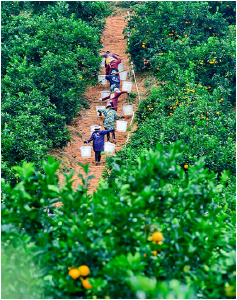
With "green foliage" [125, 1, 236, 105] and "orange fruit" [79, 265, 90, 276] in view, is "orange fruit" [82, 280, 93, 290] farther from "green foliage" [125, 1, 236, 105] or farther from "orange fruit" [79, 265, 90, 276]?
"green foliage" [125, 1, 236, 105]

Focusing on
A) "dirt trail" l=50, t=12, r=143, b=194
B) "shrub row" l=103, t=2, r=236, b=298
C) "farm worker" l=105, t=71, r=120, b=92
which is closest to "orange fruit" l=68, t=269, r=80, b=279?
"shrub row" l=103, t=2, r=236, b=298

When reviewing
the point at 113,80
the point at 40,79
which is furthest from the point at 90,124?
the point at 40,79

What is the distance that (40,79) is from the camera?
10.3 metres

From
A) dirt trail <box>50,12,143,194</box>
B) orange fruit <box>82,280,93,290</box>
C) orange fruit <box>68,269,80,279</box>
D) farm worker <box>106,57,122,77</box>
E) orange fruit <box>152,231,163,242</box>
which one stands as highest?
orange fruit <box>152,231,163,242</box>

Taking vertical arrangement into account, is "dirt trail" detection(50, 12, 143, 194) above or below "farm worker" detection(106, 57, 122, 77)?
below

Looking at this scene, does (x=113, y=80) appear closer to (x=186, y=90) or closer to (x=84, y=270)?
(x=186, y=90)

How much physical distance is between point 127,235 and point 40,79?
8619mm

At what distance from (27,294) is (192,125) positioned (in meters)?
6.21

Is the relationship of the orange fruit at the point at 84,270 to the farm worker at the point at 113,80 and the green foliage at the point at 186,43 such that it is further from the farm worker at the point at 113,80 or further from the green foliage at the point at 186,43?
the farm worker at the point at 113,80

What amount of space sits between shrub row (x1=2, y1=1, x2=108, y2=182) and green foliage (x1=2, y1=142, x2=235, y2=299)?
3.98 m

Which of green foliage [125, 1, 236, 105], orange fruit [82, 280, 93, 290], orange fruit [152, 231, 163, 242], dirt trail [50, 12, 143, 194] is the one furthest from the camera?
green foliage [125, 1, 236, 105]

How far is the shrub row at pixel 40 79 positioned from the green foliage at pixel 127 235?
13.1ft

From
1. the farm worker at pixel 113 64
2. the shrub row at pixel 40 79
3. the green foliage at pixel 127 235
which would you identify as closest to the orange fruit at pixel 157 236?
the green foliage at pixel 127 235

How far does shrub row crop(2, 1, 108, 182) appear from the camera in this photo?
7.52m
